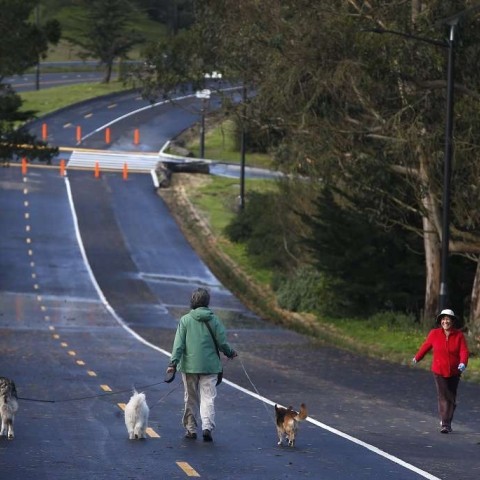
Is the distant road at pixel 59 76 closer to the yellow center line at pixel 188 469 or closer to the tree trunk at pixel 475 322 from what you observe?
the tree trunk at pixel 475 322

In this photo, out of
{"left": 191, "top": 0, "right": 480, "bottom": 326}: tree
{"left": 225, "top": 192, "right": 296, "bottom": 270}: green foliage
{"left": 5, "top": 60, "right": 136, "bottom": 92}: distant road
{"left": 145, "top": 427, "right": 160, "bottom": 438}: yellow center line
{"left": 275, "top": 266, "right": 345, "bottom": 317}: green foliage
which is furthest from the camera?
{"left": 5, "top": 60, "right": 136, "bottom": 92}: distant road

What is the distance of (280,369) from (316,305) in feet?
50.1

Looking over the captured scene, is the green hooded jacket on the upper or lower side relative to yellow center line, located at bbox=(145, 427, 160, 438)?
upper

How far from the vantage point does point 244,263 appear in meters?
51.2

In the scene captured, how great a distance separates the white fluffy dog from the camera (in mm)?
14289

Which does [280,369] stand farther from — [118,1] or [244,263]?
[118,1]

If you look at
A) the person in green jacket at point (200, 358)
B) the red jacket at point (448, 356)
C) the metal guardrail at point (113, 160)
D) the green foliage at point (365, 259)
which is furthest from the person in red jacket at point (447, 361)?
the metal guardrail at point (113, 160)

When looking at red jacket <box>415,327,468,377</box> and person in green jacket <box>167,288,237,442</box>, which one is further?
red jacket <box>415,327,468,377</box>

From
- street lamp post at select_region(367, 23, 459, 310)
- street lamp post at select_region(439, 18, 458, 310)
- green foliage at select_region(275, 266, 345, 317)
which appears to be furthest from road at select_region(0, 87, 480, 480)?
street lamp post at select_region(367, 23, 459, 310)

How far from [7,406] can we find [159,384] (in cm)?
735

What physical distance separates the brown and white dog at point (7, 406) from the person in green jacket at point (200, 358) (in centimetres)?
176

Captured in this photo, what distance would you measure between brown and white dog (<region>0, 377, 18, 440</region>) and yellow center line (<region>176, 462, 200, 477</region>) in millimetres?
2536

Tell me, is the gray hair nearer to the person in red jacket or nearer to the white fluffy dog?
the white fluffy dog

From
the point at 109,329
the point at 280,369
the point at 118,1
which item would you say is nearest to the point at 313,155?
the point at 109,329
